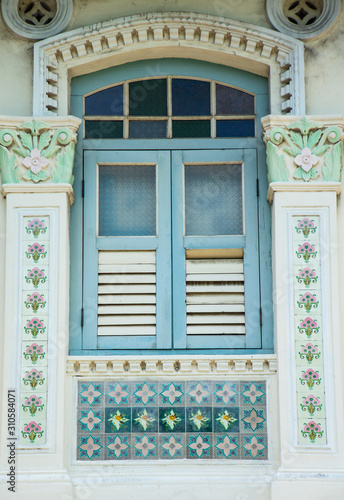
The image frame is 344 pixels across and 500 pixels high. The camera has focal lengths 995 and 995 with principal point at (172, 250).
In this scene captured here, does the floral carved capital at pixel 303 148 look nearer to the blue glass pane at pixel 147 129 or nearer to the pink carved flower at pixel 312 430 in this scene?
the blue glass pane at pixel 147 129

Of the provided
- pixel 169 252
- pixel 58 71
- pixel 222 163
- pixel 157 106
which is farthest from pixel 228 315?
pixel 58 71

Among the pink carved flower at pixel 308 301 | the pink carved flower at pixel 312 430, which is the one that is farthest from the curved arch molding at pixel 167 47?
the pink carved flower at pixel 312 430

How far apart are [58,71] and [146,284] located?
7.10ft

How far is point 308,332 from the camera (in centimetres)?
846

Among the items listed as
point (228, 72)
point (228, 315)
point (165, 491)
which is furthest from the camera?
point (228, 72)

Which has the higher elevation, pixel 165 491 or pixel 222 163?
pixel 222 163

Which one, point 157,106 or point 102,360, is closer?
point 102,360

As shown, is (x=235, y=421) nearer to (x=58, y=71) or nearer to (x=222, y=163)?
(x=222, y=163)

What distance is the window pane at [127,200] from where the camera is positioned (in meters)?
9.03

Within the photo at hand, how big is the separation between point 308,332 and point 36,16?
3.93 meters

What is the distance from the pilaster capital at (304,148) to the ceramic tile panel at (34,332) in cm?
211

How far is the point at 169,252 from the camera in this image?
8.93 m

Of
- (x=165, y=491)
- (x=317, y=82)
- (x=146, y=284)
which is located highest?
(x=317, y=82)

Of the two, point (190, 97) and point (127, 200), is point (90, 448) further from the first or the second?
point (190, 97)
